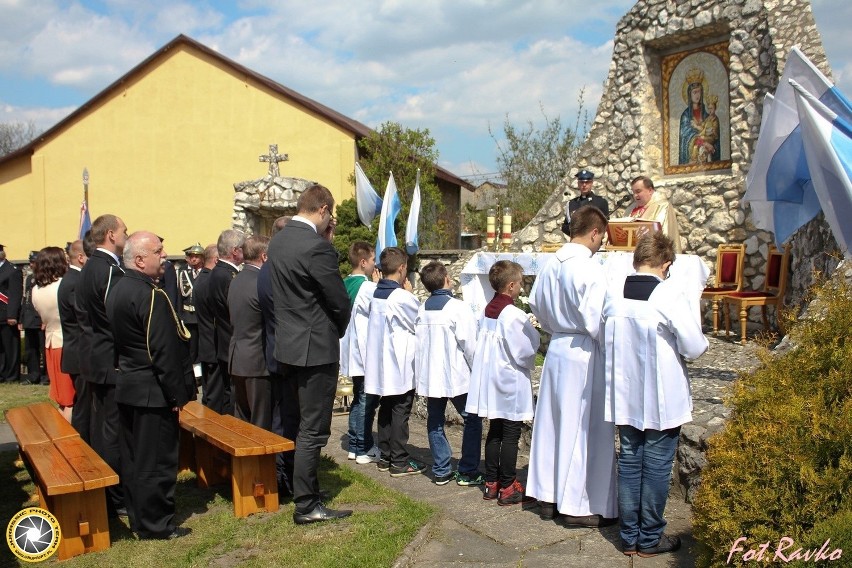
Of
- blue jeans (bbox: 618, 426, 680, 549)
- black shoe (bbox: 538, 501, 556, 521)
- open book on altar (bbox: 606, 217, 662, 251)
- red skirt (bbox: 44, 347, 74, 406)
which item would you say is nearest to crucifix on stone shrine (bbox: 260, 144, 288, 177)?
open book on altar (bbox: 606, 217, 662, 251)

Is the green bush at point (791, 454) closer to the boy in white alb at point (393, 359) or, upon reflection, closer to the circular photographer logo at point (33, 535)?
the boy in white alb at point (393, 359)

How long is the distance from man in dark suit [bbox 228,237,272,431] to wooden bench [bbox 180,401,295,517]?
10.1 inches

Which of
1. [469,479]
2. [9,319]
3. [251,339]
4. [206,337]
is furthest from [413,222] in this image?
[469,479]

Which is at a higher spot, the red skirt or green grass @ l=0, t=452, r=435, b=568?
the red skirt

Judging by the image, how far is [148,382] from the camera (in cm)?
475

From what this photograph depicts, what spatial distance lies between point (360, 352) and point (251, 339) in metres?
1.17

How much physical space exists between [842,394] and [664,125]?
9.74m

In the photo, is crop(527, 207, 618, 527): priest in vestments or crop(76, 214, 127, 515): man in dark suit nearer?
crop(527, 207, 618, 527): priest in vestments

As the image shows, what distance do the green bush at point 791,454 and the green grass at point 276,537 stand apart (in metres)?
1.96

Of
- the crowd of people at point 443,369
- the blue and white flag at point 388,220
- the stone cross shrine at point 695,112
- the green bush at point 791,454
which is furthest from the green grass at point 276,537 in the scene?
the blue and white flag at point 388,220

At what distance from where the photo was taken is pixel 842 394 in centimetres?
321

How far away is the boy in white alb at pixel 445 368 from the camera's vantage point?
5.76 m

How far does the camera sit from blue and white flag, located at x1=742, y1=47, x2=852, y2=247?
5.98 meters

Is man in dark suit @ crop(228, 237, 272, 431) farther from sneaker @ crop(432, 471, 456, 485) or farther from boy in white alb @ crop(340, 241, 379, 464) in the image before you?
sneaker @ crop(432, 471, 456, 485)
